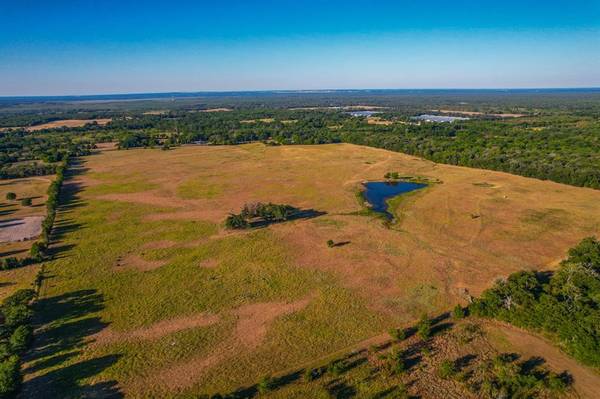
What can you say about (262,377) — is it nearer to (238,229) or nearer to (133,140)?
(238,229)

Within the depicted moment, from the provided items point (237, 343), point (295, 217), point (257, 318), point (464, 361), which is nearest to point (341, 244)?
point (295, 217)

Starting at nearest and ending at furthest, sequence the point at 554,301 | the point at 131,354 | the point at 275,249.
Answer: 1. the point at 131,354
2. the point at 554,301
3. the point at 275,249

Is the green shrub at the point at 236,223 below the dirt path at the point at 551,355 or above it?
above

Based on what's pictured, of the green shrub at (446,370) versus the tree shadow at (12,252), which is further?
the tree shadow at (12,252)

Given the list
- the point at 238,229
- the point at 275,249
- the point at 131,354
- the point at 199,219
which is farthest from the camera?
the point at 199,219

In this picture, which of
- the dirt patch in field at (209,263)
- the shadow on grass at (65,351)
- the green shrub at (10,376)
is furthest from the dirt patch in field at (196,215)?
the green shrub at (10,376)

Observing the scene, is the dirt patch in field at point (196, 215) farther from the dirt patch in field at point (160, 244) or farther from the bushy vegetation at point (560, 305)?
the bushy vegetation at point (560, 305)

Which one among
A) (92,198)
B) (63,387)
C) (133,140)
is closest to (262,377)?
(63,387)

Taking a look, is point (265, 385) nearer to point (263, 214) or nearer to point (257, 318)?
point (257, 318)
